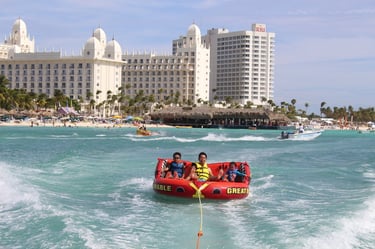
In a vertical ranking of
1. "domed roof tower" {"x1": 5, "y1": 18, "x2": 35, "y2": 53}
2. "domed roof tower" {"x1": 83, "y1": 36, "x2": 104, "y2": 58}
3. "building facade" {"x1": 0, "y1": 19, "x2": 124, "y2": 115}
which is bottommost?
"building facade" {"x1": 0, "y1": 19, "x2": 124, "y2": 115}

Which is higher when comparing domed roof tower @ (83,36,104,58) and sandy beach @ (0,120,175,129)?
domed roof tower @ (83,36,104,58)

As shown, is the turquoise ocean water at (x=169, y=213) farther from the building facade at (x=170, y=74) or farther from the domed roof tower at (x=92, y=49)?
the building facade at (x=170, y=74)

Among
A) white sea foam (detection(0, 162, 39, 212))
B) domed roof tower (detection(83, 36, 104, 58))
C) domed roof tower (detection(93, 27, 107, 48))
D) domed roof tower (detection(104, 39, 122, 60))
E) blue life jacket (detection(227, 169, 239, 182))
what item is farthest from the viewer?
domed roof tower (detection(93, 27, 107, 48))

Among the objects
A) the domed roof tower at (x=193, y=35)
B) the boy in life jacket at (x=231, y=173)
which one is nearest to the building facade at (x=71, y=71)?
the domed roof tower at (x=193, y=35)

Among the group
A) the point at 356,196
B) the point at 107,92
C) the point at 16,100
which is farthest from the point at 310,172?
the point at 107,92

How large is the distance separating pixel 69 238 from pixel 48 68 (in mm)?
146153

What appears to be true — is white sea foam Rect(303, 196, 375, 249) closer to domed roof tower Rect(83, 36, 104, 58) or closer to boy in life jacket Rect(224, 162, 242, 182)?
boy in life jacket Rect(224, 162, 242, 182)

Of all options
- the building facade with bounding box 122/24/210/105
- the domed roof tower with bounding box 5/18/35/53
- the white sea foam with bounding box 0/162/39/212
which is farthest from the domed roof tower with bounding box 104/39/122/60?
the white sea foam with bounding box 0/162/39/212

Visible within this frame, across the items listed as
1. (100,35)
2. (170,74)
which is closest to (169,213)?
(100,35)

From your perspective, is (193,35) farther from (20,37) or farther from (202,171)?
(202,171)

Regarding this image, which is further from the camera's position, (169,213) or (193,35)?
(193,35)

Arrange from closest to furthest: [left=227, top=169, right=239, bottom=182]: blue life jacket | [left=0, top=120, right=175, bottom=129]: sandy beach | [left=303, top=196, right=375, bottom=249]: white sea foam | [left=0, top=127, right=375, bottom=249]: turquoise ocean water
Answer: [left=303, top=196, right=375, bottom=249]: white sea foam
[left=0, top=127, right=375, bottom=249]: turquoise ocean water
[left=227, top=169, right=239, bottom=182]: blue life jacket
[left=0, top=120, right=175, bottom=129]: sandy beach

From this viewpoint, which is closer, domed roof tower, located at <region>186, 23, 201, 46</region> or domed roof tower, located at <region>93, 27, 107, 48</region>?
domed roof tower, located at <region>93, 27, 107, 48</region>

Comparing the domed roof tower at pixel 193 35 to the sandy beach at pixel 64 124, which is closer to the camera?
the sandy beach at pixel 64 124
